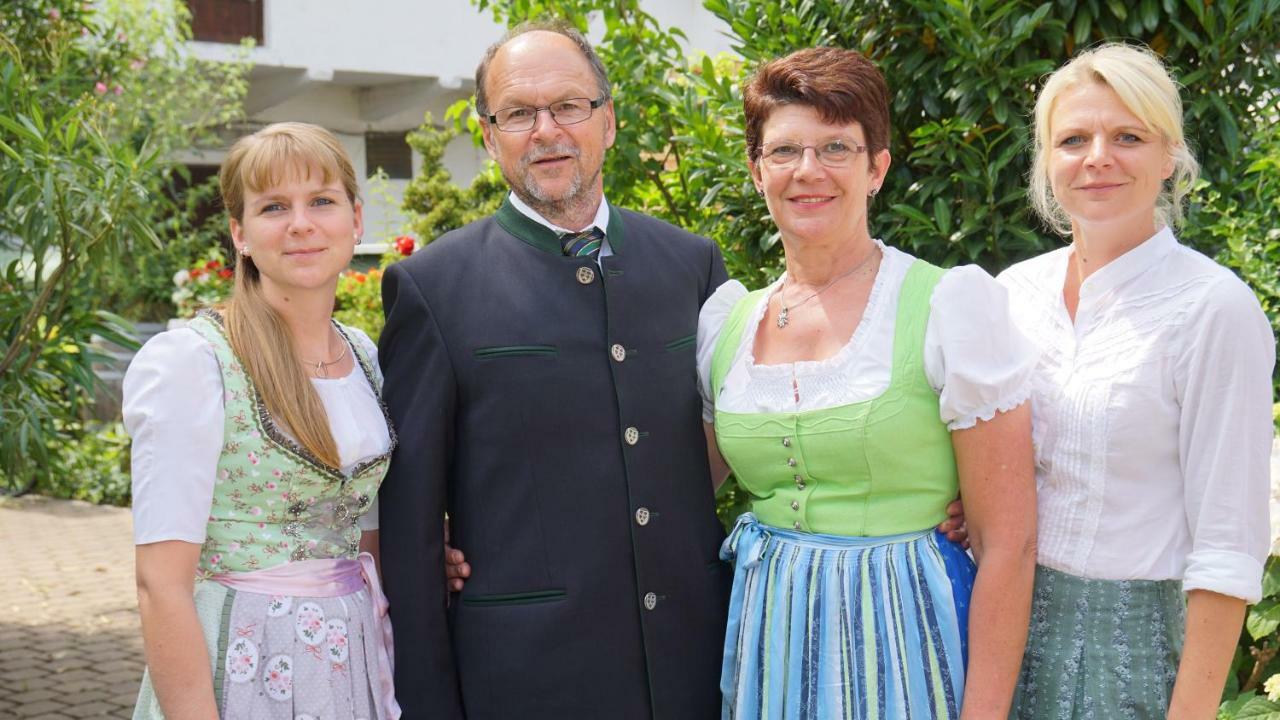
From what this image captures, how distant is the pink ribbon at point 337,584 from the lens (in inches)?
83.8

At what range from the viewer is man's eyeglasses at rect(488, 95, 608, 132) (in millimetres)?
2383

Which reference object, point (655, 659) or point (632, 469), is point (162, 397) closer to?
point (632, 469)

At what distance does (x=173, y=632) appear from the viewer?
6.54 ft

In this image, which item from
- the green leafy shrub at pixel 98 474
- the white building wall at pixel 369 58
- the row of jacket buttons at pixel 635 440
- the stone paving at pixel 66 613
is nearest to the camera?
the row of jacket buttons at pixel 635 440

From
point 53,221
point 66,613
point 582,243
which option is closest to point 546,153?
point 582,243

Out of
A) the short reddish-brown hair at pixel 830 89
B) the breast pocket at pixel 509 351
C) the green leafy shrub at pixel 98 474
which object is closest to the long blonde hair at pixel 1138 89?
the short reddish-brown hair at pixel 830 89

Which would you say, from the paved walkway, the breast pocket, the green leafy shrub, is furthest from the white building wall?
the breast pocket

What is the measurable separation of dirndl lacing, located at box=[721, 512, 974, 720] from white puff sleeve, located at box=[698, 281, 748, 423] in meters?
0.39

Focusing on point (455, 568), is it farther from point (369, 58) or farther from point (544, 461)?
point (369, 58)

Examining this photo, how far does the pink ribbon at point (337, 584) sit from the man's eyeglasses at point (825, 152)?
1051mm

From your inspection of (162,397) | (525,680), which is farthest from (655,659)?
(162,397)

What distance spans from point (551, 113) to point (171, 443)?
0.92m

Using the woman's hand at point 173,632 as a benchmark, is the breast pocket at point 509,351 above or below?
above

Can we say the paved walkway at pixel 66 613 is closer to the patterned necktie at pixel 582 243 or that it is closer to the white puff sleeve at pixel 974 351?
the patterned necktie at pixel 582 243
